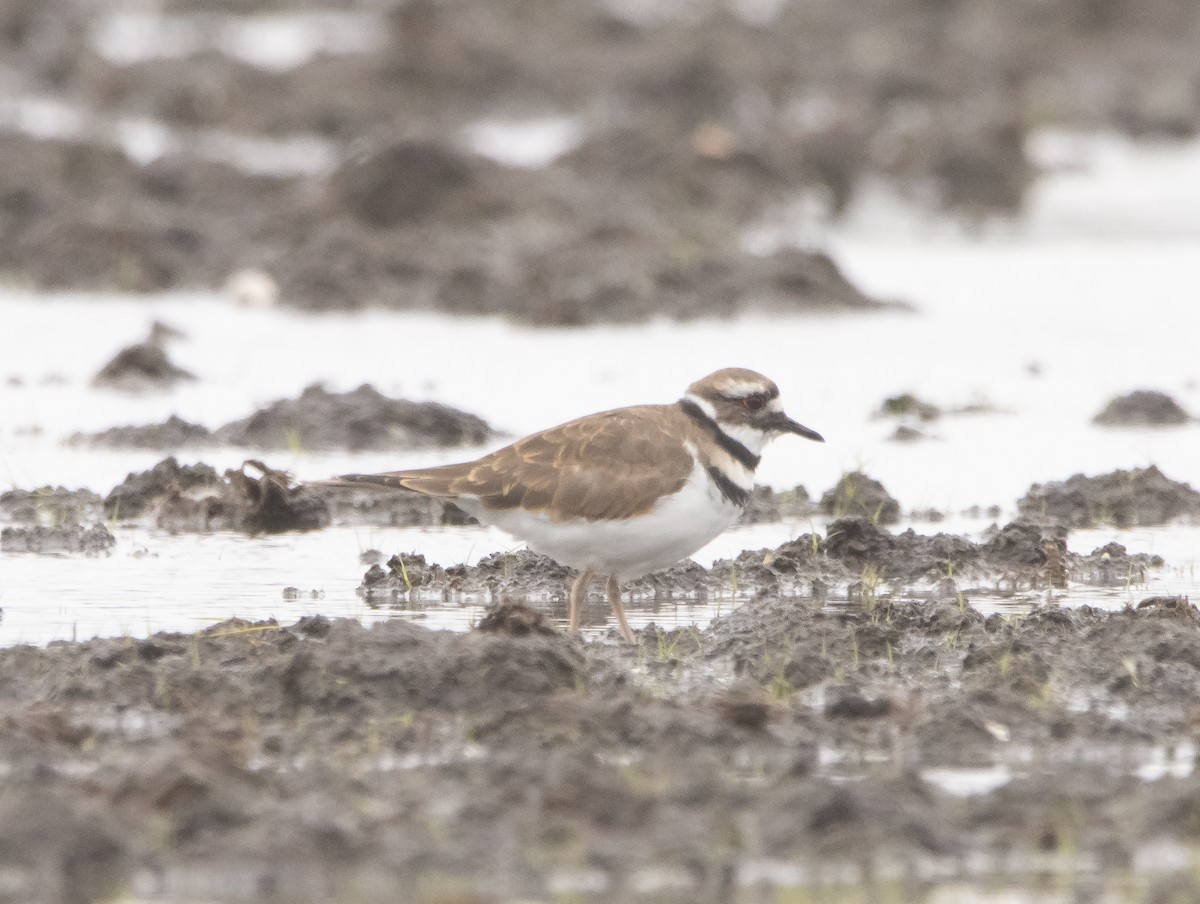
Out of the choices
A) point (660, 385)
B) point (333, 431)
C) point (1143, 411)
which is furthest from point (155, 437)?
point (1143, 411)

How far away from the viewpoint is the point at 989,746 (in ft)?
18.4

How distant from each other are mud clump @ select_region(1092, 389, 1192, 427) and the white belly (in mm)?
4428

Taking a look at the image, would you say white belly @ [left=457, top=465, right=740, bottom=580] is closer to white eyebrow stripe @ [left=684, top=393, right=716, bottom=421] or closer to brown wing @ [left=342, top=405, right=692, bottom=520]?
brown wing @ [left=342, top=405, right=692, bottom=520]

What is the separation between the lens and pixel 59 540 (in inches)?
327

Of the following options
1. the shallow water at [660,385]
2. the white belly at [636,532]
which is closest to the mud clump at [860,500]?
the shallow water at [660,385]

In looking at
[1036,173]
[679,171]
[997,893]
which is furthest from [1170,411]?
[1036,173]

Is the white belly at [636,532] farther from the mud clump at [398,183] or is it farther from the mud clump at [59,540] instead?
the mud clump at [398,183]

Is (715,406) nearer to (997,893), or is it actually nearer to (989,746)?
(989,746)

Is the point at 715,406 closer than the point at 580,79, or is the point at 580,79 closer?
the point at 715,406

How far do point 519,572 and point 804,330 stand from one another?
6.41 metres

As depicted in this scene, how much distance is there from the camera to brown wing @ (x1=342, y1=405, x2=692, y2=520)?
6773 mm

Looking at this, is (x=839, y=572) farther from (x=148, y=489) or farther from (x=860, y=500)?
(x=148, y=489)

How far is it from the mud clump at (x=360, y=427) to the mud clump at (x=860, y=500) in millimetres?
2086

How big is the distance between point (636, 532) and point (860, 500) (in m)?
2.41
